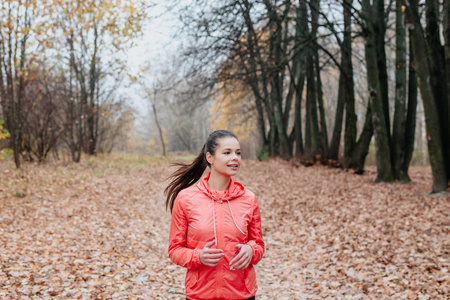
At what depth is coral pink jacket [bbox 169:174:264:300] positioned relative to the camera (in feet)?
7.50

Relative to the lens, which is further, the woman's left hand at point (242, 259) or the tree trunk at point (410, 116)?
the tree trunk at point (410, 116)

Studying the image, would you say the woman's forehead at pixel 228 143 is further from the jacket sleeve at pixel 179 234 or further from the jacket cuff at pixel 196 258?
the jacket cuff at pixel 196 258

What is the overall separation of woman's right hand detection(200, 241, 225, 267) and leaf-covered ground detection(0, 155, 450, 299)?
3303 mm

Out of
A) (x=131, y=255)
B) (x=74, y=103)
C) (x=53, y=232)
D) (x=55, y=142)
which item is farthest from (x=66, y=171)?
(x=131, y=255)

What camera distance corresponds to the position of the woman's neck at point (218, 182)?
245cm

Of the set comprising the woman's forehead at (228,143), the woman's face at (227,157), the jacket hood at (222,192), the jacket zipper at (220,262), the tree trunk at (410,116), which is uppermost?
the tree trunk at (410,116)

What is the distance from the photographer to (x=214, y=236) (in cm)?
229

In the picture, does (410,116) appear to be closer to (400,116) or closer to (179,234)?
(400,116)

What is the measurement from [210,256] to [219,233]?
197mm

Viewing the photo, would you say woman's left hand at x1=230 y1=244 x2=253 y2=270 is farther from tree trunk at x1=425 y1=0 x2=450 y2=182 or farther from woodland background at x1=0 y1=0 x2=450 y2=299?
tree trunk at x1=425 y1=0 x2=450 y2=182

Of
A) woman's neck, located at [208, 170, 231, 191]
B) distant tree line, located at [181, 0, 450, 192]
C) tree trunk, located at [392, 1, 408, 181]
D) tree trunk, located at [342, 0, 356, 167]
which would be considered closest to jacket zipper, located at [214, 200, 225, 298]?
woman's neck, located at [208, 170, 231, 191]

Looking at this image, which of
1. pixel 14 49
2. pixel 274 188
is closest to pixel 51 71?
pixel 14 49

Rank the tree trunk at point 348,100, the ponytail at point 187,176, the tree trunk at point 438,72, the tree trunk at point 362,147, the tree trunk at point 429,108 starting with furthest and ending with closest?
the tree trunk at point 348,100 → the tree trunk at point 362,147 → the tree trunk at point 438,72 → the tree trunk at point 429,108 → the ponytail at point 187,176

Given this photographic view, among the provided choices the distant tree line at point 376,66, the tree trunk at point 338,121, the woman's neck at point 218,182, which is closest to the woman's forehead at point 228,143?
the woman's neck at point 218,182
